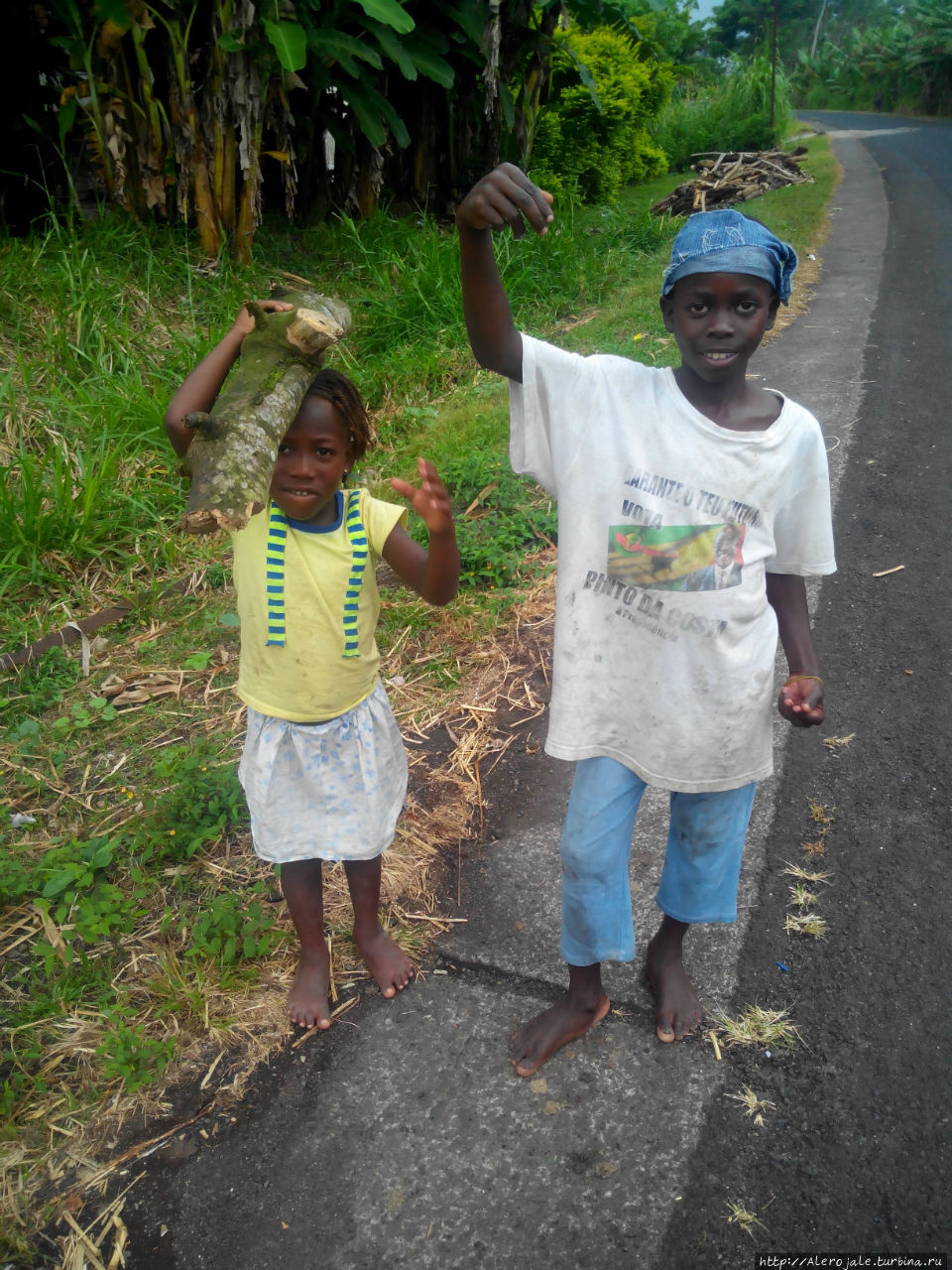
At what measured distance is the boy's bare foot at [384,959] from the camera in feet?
7.50

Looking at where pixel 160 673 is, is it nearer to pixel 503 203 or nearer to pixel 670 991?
pixel 670 991

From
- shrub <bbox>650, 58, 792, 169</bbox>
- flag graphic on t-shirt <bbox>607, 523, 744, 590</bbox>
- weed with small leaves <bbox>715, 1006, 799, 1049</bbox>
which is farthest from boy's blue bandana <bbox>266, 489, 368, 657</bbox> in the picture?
shrub <bbox>650, 58, 792, 169</bbox>

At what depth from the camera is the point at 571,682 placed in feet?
6.21

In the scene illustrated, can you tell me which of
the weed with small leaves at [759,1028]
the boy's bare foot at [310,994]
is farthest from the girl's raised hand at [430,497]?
the weed with small leaves at [759,1028]

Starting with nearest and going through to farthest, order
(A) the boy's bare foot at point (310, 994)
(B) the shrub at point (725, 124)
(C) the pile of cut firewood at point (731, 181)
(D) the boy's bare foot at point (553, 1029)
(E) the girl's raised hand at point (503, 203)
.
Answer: (E) the girl's raised hand at point (503, 203) → (D) the boy's bare foot at point (553, 1029) → (A) the boy's bare foot at point (310, 994) → (C) the pile of cut firewood at point (731, 181) → (B) the shrub at point (725, 124)

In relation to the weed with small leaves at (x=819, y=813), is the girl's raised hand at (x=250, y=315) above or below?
above

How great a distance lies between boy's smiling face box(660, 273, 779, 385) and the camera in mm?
1644

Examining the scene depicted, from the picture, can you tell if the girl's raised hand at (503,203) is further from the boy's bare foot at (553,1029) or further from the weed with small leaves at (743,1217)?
the weed with small leaves at (743,1217)

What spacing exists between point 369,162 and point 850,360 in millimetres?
4294

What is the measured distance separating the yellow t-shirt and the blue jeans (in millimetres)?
576

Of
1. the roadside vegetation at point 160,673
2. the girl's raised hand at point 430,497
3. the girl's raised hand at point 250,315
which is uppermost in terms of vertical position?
the girl's raised hand at point 250,315

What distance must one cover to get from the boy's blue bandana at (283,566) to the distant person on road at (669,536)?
0.37 m

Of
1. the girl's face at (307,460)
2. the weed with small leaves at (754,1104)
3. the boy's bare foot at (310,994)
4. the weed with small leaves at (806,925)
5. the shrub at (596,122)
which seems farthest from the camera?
the shrub at (596,122)

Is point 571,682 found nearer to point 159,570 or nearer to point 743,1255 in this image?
point 743,1255
